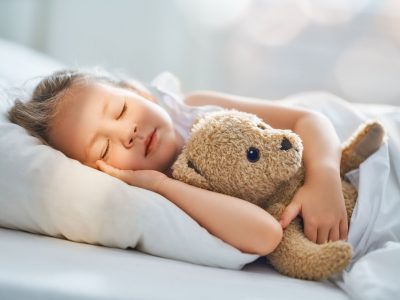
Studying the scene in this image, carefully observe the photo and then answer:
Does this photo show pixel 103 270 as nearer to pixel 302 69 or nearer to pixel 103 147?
pixel 103 147

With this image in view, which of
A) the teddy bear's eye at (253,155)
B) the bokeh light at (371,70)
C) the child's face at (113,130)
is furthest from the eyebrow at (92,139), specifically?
the bokeh light at (371,70)

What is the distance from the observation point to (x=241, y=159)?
0.81 meters

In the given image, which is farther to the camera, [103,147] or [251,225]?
[103,147]

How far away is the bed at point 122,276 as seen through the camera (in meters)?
0.59

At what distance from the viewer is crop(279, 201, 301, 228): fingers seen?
0.82 meters

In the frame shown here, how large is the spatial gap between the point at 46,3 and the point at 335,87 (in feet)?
4.02

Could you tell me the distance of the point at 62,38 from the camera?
2.00 m

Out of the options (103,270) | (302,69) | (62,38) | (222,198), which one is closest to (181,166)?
(222,198)

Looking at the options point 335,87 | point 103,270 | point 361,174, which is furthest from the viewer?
point 335,87

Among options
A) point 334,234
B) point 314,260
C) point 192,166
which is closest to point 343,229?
point 334,234

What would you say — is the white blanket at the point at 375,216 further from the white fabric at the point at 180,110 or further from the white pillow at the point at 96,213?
the white fabric at the point at 180,110

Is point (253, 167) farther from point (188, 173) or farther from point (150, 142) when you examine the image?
point (150, 142)

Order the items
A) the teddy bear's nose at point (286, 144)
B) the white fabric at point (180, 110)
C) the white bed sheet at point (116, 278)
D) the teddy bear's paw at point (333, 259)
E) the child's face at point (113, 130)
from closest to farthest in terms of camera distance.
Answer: the white bed sheet at point (116, 278) → the teddy bear's paw at point (333, 259) → the teddy bear's nose at point (286, 144) → the child's face at point (113, 130) → the white fabric at point (180, 110)

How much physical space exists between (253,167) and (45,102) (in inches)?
18.9
